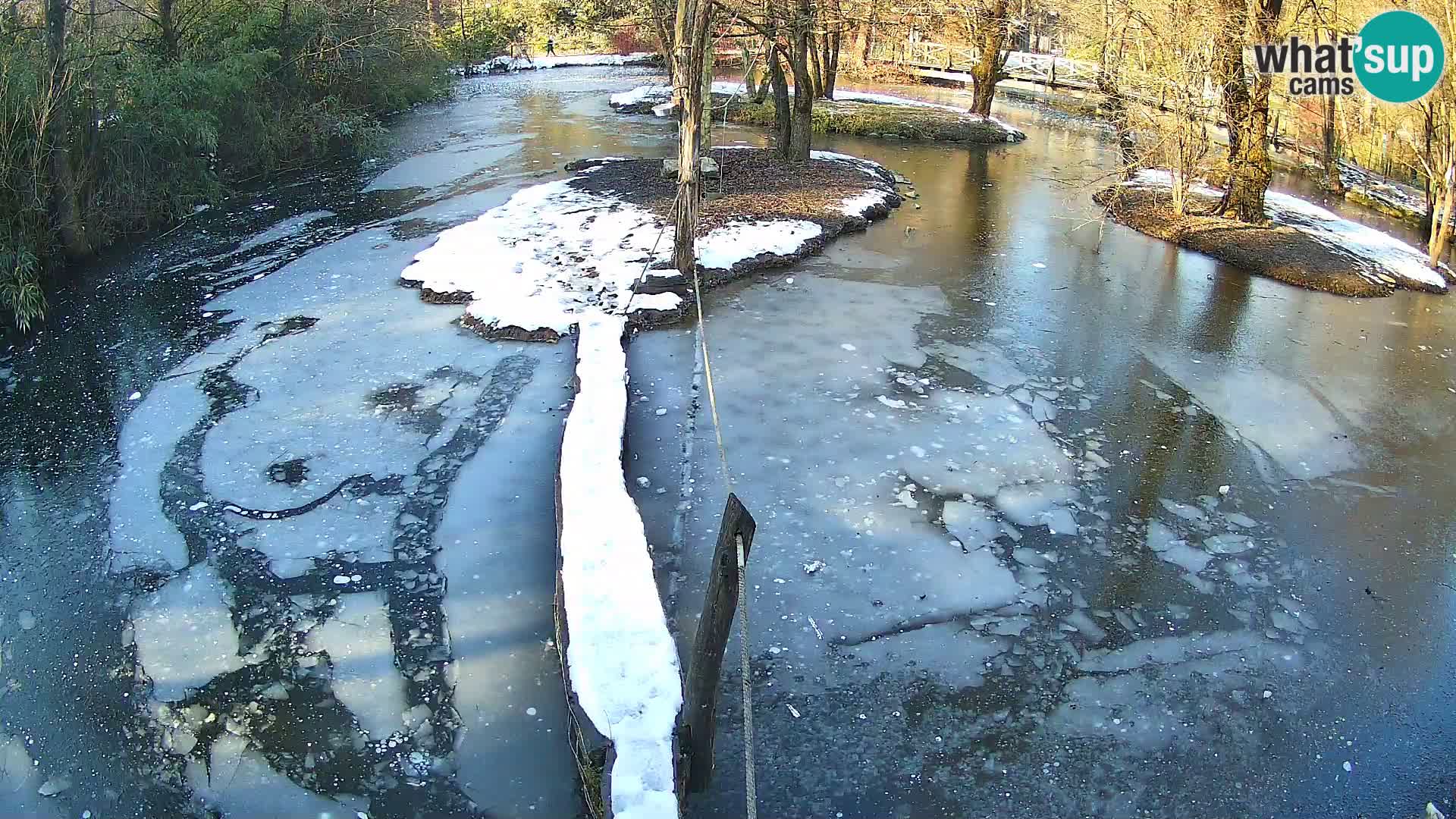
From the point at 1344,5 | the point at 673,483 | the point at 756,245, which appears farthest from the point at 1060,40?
the point at 673,483

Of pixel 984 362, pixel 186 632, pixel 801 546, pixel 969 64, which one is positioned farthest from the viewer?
pixel 969 64

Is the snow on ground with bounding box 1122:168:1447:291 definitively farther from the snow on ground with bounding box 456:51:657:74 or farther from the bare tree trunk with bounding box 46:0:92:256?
the snow on ground with bounding box 456:51:657:74

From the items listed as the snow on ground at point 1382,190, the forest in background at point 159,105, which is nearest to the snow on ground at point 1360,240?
the snow on ground at point 1382,190

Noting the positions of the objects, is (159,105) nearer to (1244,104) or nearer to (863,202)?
(863,202)

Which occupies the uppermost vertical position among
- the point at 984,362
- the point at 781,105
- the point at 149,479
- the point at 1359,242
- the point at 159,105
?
the point at 781,105

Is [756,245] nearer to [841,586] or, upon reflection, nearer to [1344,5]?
[841,586]

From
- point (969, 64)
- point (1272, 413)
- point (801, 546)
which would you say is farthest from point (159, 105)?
point (969, 64)

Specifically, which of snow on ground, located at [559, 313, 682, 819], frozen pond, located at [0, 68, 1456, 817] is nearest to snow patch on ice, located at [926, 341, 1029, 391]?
frozen pond, located at [0, 68, 1456, 817]
